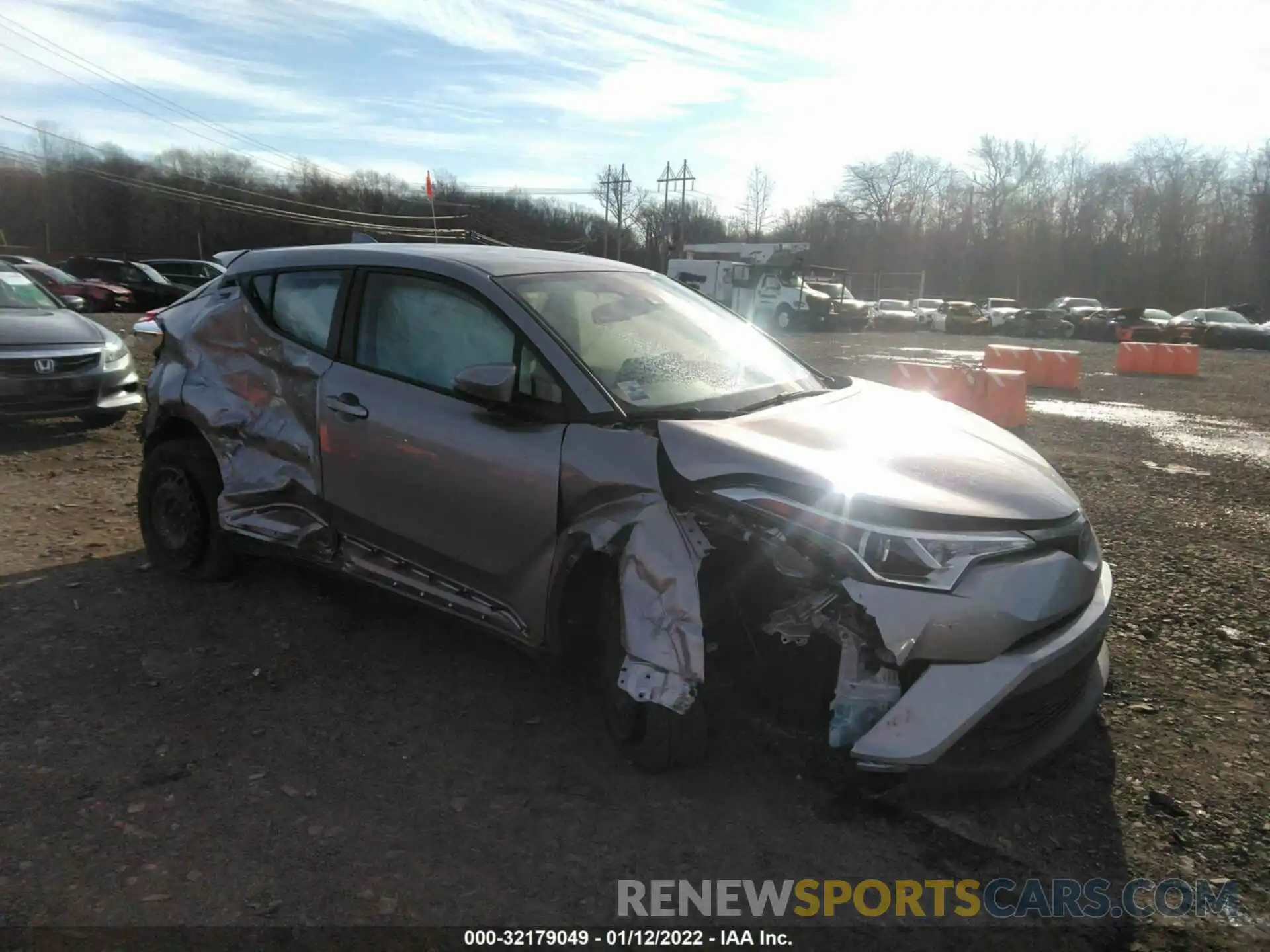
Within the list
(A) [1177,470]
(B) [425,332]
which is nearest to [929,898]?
(B) [425,332]

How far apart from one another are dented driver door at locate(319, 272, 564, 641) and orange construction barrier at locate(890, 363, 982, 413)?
8.55 m

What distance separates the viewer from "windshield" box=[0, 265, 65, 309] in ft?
28.2

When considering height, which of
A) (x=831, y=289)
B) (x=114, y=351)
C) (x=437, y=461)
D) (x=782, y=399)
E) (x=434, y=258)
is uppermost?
(x=831, y=289)

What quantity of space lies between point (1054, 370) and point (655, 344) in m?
14.1

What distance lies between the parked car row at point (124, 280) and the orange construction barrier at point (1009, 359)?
19.9m

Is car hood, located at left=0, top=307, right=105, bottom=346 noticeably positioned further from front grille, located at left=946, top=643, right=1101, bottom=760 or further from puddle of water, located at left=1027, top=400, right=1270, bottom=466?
puddle of water, located at left=1027, top=400, right=1270, bottom=466

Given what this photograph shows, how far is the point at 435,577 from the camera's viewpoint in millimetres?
3520

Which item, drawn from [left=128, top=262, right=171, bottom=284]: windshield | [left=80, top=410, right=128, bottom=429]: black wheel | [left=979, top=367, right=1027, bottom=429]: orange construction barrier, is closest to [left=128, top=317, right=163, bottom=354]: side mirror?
[left=80, top=410, right=128, bottom=429]: black wheel

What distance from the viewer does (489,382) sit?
3.13 meters

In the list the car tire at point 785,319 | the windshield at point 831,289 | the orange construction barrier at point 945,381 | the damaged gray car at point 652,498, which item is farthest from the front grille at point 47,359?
the windshield at point 831,289

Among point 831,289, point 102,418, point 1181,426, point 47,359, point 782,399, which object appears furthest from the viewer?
point 831,289

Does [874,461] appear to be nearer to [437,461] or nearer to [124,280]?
[437,461]

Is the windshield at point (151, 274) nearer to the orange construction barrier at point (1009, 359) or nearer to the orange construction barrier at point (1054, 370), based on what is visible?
the orange construction barrier at point (1009, 359)

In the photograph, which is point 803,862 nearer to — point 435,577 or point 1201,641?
point 435,577
